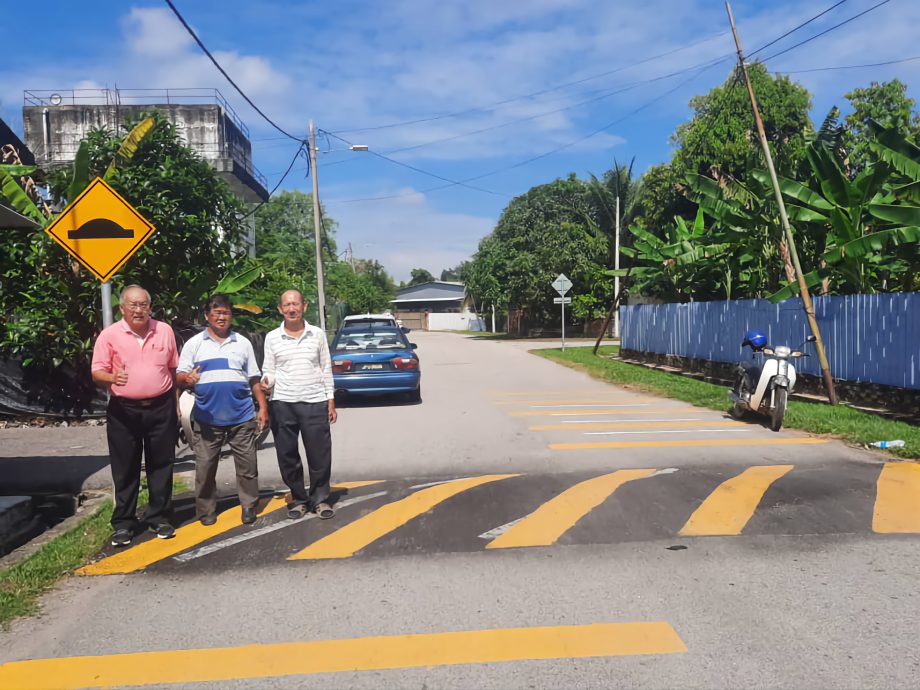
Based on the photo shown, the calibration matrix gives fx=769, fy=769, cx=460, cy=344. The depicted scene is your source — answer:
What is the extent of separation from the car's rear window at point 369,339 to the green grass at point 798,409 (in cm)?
554

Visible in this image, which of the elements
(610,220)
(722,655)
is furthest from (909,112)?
(722,655)

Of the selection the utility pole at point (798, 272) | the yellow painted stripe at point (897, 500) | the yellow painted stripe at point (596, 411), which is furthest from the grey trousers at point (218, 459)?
the utility pole at point (798, 272)

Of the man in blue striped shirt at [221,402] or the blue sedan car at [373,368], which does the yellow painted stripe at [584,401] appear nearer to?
the blue sedan car at [373,368]

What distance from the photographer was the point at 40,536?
577 cm

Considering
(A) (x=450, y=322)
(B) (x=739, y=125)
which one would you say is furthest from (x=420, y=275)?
(B) (x=739, y=125)

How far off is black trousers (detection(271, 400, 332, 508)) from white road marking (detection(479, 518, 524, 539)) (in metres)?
1.42

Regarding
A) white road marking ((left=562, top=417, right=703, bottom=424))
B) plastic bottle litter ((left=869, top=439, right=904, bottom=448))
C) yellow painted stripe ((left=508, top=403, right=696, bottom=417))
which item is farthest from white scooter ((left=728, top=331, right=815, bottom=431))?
yellow painted stripe ((left=508, top=403, right=696, bottom=417))

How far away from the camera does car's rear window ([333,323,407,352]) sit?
1402 cm

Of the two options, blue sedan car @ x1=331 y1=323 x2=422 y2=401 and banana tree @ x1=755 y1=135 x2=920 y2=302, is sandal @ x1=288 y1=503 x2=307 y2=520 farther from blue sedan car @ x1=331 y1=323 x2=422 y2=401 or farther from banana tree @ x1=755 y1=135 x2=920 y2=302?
banana tree @ x1=755 y1=135 x2=920 y2=302

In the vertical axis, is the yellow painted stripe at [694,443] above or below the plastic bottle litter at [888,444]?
below

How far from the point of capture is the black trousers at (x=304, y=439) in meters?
6.08

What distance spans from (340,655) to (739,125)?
116 ft

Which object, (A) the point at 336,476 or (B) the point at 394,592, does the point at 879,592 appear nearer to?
(B) the point at 394,592

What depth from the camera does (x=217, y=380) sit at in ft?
19.3
